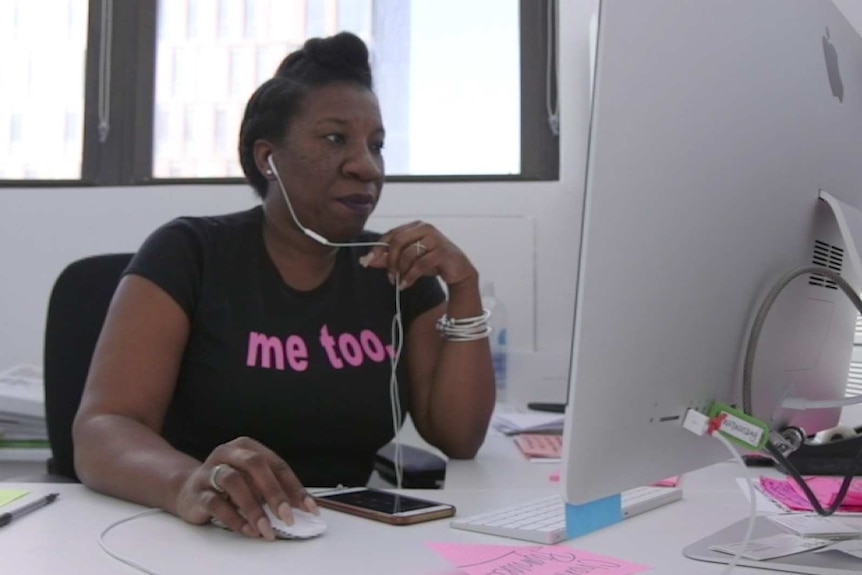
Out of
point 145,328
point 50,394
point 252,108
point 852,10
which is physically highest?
point 852,10

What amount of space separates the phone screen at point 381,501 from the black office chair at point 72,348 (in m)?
0.44

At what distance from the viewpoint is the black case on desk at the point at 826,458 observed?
1042 millimetres

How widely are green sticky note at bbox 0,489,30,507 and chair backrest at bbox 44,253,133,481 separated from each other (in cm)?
35

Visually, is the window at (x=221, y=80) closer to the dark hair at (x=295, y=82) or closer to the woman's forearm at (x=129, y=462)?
the dark hair at (x=295, y=82)

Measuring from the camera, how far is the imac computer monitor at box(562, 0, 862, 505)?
1.72 feet

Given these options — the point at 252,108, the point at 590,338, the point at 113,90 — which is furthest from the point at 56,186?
the point at 590,338

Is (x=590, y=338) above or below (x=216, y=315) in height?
above

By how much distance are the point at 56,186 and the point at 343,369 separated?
4.63ft

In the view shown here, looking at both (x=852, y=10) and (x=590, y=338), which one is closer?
(x=590, y=338)

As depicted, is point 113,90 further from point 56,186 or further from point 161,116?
point 56,186

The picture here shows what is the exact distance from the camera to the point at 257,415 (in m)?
1.25

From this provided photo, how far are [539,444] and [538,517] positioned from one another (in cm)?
64

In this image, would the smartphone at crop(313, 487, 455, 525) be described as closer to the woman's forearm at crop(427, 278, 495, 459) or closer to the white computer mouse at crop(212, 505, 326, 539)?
the white computer mouse at crop(212, 505, 326, 539)

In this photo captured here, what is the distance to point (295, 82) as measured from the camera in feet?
4.73
